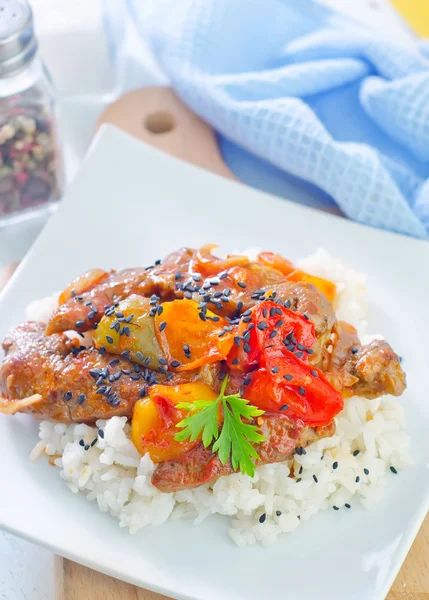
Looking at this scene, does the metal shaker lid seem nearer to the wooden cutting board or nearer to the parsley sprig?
the wooden cutting board

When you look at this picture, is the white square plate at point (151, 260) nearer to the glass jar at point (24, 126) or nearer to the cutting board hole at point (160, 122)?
the glass jar at point (24, 126)

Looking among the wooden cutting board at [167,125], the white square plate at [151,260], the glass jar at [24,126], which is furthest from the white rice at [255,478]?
the wooden cutting board at [167,125]

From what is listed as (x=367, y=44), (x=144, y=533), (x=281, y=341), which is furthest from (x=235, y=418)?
(x=367, y=44)

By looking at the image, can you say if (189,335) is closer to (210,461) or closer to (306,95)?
(210,461)

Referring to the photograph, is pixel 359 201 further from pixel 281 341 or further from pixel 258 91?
pixel 281 341

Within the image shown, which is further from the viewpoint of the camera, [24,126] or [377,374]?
[24,126]

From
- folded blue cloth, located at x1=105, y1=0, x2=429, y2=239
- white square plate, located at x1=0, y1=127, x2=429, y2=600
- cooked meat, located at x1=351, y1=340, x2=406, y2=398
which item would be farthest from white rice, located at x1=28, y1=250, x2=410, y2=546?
folded blue cloth, located at x1=105, y1=0, x2=429, y2=239

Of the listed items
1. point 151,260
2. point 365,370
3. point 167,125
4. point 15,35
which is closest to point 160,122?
point 167,125
